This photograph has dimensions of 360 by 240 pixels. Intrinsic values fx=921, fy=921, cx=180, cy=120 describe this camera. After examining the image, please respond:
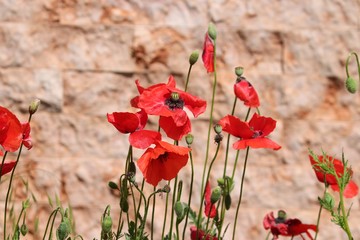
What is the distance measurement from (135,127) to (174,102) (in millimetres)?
84

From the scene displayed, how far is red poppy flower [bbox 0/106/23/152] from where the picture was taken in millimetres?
1630

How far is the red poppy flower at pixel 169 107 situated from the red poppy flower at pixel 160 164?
36mm

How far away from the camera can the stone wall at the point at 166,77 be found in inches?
128

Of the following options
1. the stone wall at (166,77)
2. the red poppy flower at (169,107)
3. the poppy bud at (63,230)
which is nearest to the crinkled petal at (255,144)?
the red poppy flower at (169,107)

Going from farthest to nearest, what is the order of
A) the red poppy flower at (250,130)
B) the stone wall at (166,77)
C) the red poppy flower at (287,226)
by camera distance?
the stone wall at (166,77) < the red poppy flower at (287,226) < the red poppy flower at (250,130)

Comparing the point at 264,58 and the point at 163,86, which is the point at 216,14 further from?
the point at 163,86

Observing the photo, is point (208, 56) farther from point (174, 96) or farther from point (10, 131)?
point (10, 131)

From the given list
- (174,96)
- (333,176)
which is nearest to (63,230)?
(174,96)

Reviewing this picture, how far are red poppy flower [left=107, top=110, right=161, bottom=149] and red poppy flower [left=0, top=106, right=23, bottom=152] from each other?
0.16m

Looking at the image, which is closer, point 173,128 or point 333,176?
point 173,128

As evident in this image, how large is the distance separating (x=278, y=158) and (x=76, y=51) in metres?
0.82

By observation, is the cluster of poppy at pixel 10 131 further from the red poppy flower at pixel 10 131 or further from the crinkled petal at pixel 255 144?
the crinkled petal at pixel 255 144

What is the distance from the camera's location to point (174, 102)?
5.46 ft

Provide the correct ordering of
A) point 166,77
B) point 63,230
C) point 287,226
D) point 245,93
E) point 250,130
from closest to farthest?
point 63,230
point 250,130
point 245,93
point 287,226
point 166,77
